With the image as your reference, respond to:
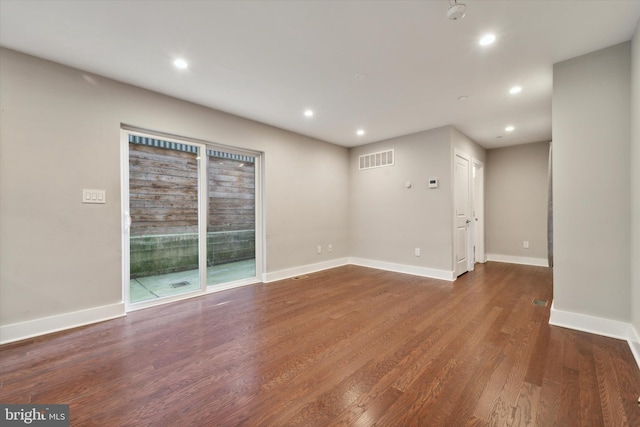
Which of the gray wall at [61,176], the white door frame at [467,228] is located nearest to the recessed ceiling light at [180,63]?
the gray wall at [61,176]

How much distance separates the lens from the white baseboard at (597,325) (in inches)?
85.8

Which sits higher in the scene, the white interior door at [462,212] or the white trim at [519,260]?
the white interior door at [462,212]

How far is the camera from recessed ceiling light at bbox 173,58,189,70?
2489mm

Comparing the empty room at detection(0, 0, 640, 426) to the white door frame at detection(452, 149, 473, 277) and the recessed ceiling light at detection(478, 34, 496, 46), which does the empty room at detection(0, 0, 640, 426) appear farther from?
the white door frame at detection(452, 149, 473, 277)

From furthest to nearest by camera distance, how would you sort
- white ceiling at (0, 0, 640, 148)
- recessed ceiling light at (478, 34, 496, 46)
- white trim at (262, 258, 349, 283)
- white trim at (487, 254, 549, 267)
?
1. white trim at (487, 254, 549, 267)
2. white trim at (262, 258, 349, 283)
3. recessed ceiling light at (478, 34, 496, 46)
4. white ceiling at (0, 0, 640, 148)

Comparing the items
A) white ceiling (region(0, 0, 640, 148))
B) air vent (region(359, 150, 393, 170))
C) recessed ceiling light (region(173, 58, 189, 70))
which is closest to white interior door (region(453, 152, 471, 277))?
air vent (region(359, 150, 393, 170))

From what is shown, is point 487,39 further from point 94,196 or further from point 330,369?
point 94,196

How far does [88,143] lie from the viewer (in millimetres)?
2695

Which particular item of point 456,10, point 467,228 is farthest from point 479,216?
point 456,10

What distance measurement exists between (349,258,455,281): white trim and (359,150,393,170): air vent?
192 cm

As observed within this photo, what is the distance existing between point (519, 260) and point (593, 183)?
13.0 feet

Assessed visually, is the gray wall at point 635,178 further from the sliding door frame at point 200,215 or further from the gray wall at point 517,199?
the sliding door frame at point 200,215

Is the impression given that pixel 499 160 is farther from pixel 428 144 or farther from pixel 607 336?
pixel 607 336

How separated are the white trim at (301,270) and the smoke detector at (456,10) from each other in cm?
382
